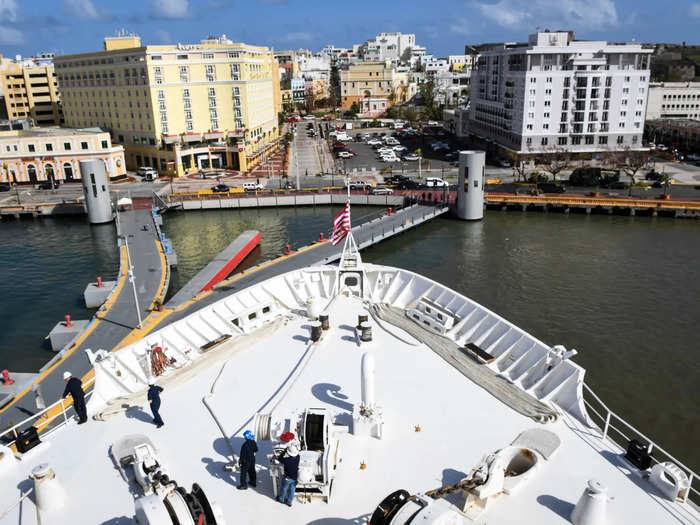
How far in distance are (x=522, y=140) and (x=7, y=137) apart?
66.0m

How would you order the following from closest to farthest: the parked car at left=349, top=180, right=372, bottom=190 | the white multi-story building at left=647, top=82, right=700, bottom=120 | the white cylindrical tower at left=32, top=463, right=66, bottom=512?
the white cylindrical tower at left=32, top=463, right=66, bottom=512 < the parked car at left=349, top=180, right=372, bottom=190 < the white multi-story building at left=647, top=82, right=700, bottom=120

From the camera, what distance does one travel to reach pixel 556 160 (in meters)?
62.4

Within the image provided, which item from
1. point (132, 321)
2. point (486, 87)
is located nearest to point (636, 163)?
point (486, 87)

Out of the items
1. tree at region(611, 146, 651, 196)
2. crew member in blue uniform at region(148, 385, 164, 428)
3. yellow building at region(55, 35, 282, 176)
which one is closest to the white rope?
crew member in blue uniform at region(148, 385, 164, 428)

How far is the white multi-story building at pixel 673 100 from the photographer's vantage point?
307 feet

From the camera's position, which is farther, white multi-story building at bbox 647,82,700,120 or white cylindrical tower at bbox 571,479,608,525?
white multi-story building at bbox 647,82,700,120

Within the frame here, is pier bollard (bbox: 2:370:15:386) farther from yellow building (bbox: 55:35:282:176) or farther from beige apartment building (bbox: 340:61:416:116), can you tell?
beige apartment building (bbox: 340:61:416:116)

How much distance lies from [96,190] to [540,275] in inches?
1584

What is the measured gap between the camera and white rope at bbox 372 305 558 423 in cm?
1343

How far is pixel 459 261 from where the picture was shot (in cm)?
3994

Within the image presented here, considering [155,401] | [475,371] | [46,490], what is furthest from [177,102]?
[46,490]

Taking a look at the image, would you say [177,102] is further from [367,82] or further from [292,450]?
[367,82]

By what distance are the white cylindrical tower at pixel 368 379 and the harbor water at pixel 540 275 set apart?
1342 centimetres

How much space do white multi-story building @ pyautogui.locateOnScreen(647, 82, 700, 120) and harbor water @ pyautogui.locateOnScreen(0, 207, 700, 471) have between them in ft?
183
